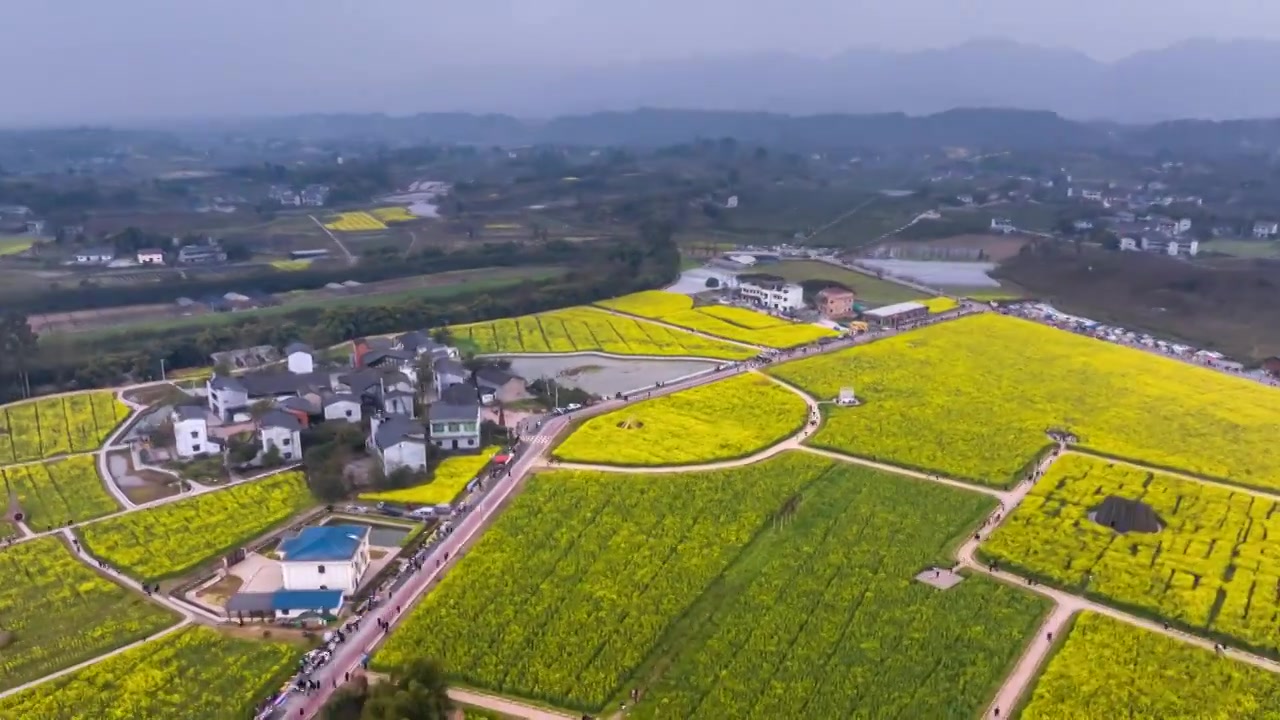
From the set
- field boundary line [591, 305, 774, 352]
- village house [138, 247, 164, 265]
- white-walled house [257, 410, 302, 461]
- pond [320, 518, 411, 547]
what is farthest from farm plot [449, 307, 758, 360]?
village house [138, 247, 164, 265]

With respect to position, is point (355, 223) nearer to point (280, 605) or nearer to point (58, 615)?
point (58, 615)

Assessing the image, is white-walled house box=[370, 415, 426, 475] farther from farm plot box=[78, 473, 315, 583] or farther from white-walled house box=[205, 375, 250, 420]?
white-walled house box=[205, 375, 250, 420]

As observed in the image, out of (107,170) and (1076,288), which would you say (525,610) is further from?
(107,170)

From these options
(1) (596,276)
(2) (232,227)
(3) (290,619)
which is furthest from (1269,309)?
(2) (232,227)

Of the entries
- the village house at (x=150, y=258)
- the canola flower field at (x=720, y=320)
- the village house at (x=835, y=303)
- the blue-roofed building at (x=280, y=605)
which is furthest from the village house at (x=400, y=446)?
the village house at (x=150, y=258)

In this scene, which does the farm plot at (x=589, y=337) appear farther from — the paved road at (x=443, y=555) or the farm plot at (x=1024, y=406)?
the farm plot at (x=1024, y=406)

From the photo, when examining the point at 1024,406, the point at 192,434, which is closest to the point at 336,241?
the point at 192,434
